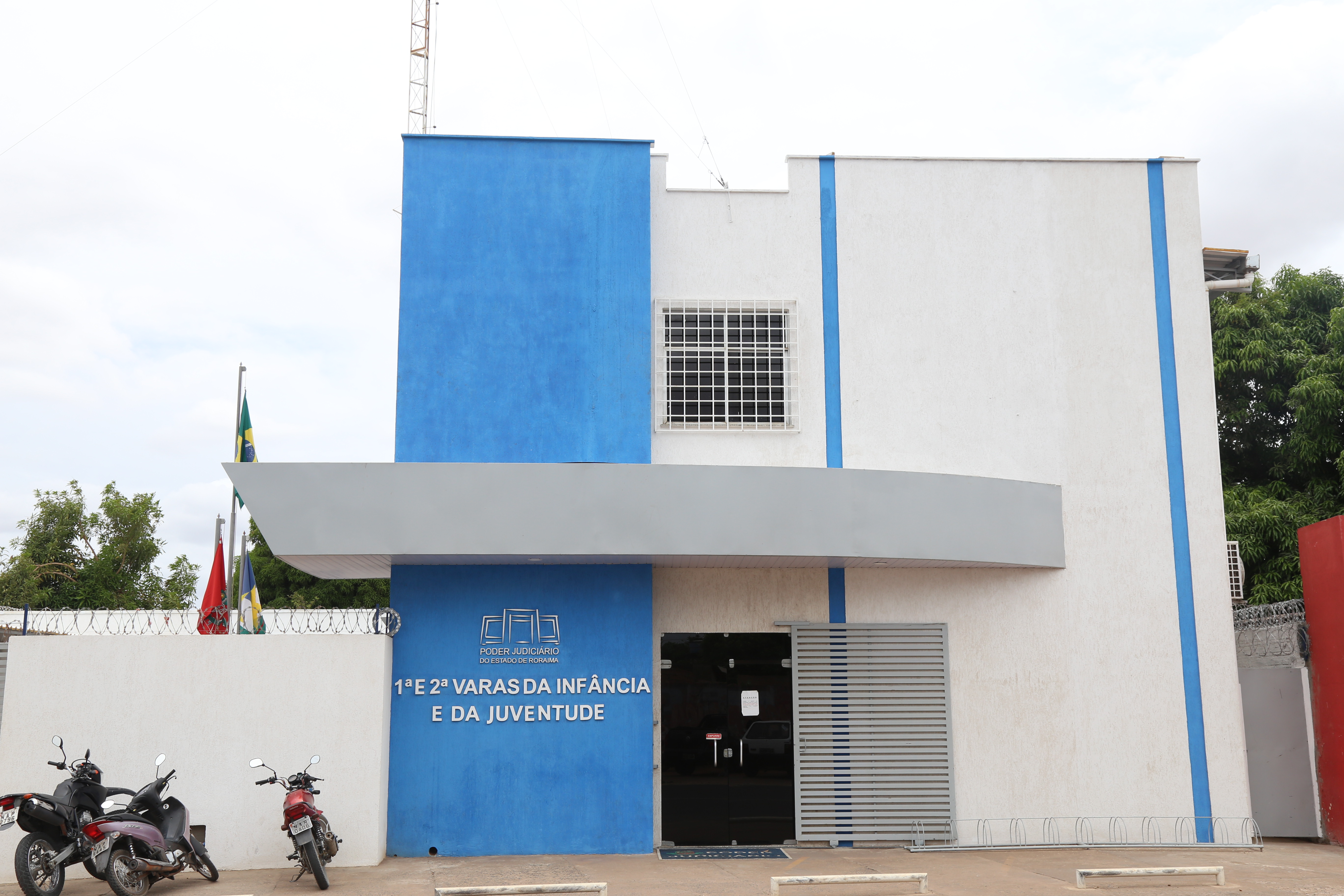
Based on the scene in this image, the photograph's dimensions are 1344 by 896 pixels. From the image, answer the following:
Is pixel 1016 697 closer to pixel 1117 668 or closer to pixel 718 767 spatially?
pixel 1117 668

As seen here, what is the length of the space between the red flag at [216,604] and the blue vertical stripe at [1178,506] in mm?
11150

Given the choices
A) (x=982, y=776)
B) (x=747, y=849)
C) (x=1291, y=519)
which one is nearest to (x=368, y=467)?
(x=747, y=849)

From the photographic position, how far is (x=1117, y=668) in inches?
488

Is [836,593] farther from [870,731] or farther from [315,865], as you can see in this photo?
[315,865]

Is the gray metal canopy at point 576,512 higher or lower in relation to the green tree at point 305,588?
lower

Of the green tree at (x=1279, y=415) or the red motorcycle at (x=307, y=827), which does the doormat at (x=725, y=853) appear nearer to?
the red motorcycle at (x=307, y=827)

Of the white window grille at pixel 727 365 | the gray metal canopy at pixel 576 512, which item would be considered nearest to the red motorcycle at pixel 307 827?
the gray metal canopy at pixel 576 512

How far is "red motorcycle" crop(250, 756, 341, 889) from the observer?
9.45m

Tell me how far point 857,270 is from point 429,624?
21.9ft

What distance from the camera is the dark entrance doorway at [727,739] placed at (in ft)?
38.6

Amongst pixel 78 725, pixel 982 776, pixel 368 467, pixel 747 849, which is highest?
pixel 368 467

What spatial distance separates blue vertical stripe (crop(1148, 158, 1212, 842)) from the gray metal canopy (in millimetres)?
3636

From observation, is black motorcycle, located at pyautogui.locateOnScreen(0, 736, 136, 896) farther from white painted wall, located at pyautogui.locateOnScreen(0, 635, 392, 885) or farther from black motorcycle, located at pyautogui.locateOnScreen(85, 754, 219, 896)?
white painted wall, located at pyautogui.locateOnScreen(0, 635, 392, 885)

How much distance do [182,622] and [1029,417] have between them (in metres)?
10.0
